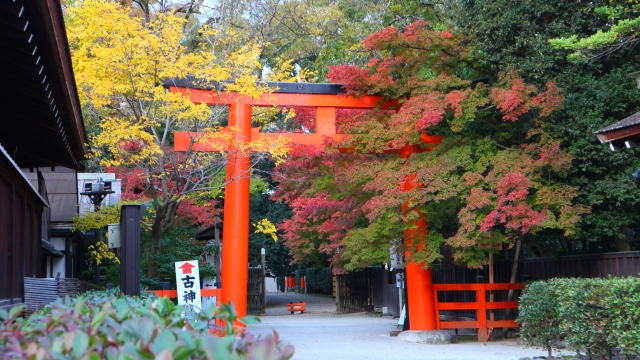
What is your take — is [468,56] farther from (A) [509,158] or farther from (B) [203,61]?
(B) [203,61]

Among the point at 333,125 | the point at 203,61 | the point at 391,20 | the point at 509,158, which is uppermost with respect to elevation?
the point at 391,20

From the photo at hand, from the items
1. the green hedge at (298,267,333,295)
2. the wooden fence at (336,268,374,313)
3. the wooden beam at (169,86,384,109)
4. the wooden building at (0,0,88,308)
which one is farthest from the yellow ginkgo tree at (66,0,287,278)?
the green hedge at (298,267,333,295)

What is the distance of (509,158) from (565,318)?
3.75 metres

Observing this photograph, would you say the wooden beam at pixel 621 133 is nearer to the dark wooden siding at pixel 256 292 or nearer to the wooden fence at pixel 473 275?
the wooden fence at pixel 473 275

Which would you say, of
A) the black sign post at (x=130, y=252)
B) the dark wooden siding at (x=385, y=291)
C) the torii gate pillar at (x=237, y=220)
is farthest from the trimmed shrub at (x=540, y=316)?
the dark wooden siding at (x=385, y=291)

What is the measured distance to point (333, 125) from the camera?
13.9 m

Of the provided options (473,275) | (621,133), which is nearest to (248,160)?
(473,275)

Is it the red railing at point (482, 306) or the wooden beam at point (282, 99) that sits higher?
the wooden beam at point (282, 99)

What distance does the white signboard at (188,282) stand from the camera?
44.3 feet

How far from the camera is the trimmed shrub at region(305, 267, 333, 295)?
37131mm

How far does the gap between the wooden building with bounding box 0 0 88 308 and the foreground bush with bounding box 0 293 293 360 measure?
9.31 feet

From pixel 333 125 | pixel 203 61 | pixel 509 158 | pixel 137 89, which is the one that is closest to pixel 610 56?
pixel 509 158

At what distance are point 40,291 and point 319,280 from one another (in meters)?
31.1

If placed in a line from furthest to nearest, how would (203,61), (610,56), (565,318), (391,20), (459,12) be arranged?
(391,20) → (459,12) → (203,61) → (610,56) → (565,318)
